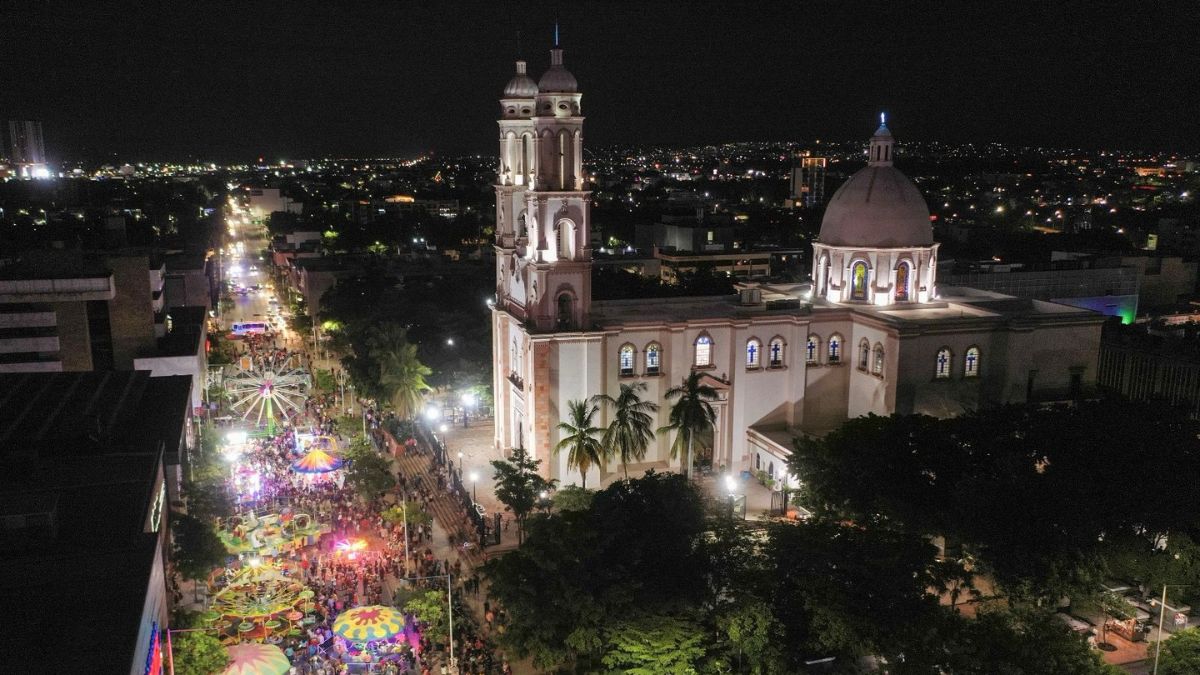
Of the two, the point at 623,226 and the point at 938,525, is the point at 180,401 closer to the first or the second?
the point at 938,525

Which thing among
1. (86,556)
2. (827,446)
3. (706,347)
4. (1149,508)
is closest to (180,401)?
(86,556)

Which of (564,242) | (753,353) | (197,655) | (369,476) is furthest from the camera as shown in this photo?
(753,353)

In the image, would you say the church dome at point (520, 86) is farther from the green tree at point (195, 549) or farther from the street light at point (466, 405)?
the green tree at point (195, 549)

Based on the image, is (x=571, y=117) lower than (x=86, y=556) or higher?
higher

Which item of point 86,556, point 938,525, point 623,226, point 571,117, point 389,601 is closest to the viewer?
point 86,556

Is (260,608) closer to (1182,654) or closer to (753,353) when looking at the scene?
(753,353)

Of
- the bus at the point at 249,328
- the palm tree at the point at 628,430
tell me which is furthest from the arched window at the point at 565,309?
the bus at the point at 249,328

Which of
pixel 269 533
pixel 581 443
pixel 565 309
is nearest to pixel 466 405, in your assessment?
pixel 565 309
